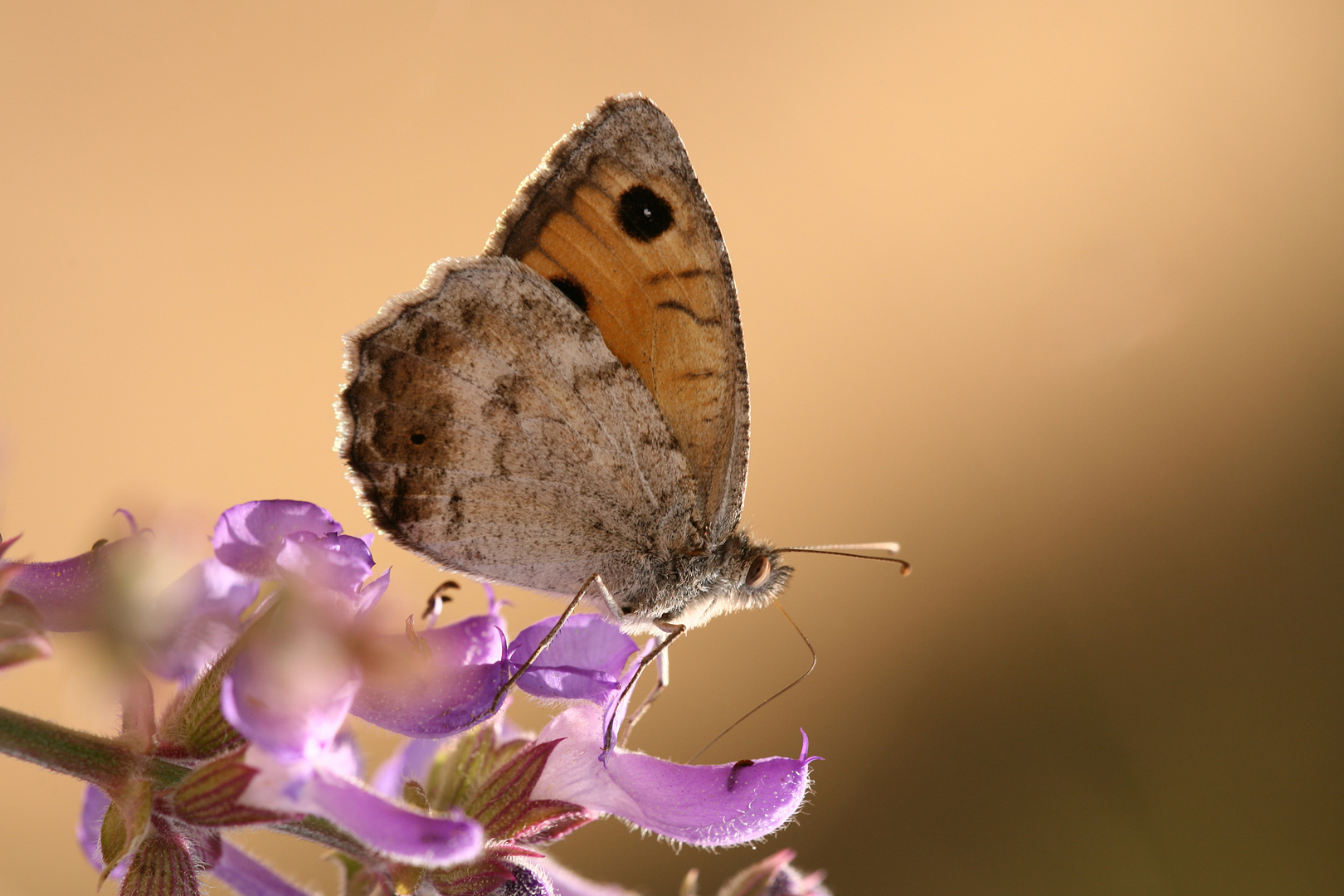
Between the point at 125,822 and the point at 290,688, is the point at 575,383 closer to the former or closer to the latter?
the point at 290,688

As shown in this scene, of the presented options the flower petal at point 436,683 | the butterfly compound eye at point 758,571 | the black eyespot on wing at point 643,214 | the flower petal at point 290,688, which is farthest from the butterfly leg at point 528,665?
the black eyespot on wing at point 643,214

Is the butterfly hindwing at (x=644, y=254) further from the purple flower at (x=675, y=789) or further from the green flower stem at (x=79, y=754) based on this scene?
the green flower stem at (x=79, y=754)

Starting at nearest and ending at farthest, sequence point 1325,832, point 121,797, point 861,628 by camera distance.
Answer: point 121,797
point 1325,832
point 861,628

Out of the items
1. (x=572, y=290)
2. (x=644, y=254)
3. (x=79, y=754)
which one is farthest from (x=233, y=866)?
(x=644, y=254)

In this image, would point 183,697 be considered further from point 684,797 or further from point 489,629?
point 684,797

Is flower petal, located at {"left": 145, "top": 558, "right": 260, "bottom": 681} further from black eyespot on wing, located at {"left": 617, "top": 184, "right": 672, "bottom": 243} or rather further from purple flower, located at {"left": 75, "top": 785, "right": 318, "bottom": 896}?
black eyespot on wing, located at {"left": 617, "top": 184, "right": 672, "bottom": 243}

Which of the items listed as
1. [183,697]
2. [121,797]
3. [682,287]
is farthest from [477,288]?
[121,797]

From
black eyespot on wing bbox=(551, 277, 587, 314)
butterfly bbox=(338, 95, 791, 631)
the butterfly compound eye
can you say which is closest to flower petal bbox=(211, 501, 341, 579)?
butterfly bbox=(338, 95, 791, 631)
